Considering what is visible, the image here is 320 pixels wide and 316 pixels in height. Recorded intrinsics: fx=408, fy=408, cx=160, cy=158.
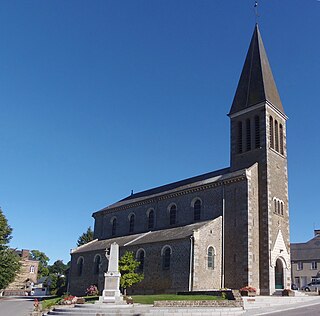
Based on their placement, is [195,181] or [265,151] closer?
[265,151]

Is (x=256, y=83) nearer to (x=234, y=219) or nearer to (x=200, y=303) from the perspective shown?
(x=234, y=219)

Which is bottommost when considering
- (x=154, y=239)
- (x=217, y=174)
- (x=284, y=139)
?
(x=154, y=239)

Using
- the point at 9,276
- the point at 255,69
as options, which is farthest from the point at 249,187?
the point at 9,276

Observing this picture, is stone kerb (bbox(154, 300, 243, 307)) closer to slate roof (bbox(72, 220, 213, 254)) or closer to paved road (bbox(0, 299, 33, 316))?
slate roof (bbox(72, 220, 213, 254))

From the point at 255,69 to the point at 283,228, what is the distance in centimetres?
1645

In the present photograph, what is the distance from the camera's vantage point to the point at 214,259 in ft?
112

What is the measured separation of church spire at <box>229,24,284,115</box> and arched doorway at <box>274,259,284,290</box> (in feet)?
48.2

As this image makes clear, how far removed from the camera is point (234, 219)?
34.6 m

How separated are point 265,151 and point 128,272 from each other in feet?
53.5

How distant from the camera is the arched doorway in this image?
3504 centimetres

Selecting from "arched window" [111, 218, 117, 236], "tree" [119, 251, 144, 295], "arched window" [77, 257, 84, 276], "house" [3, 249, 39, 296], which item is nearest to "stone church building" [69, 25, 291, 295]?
"tree" [119, 251, 144, 295]

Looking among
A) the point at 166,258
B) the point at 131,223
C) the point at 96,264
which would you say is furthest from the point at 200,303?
the point at 131,223

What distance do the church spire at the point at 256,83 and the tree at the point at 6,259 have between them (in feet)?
94.7

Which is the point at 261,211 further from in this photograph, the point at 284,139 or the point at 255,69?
the point at 255,69
